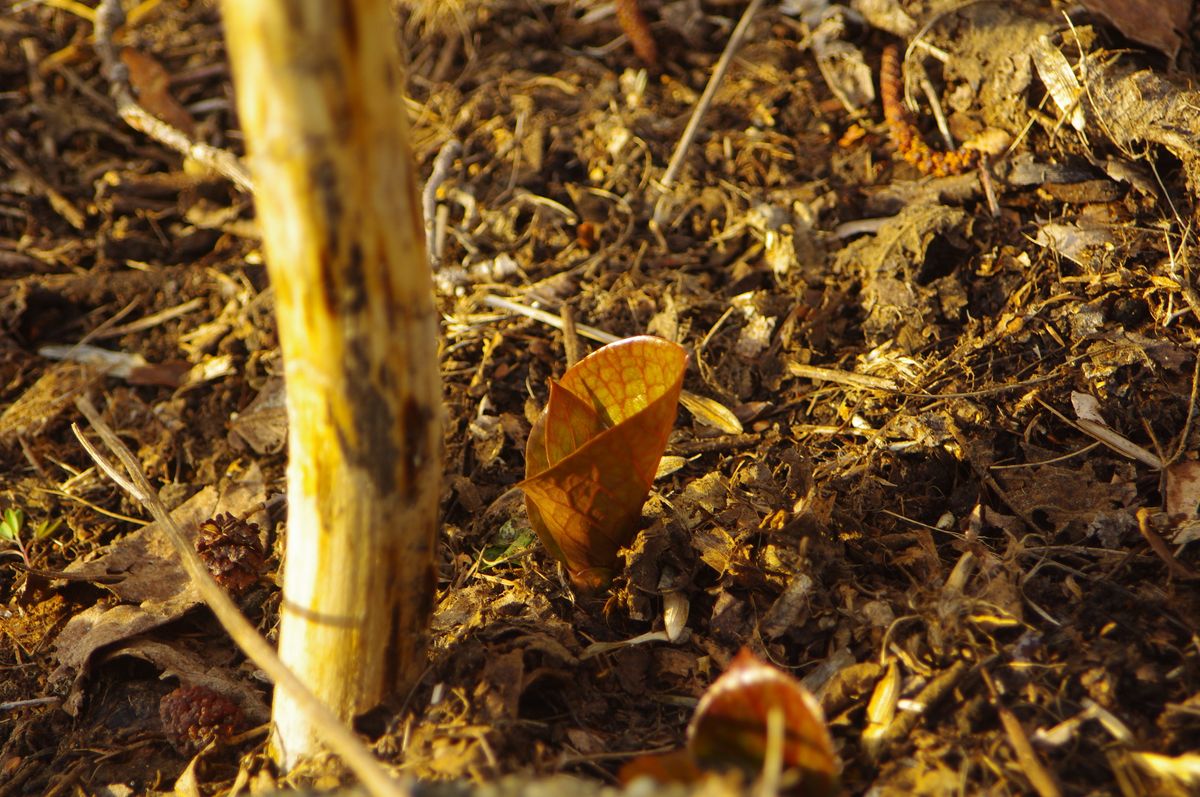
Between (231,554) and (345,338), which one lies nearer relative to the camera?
(345,338)

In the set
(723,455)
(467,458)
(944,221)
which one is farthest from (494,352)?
(944,221)

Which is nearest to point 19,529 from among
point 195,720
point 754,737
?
point 195,720

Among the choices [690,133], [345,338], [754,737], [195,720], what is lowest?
[195,720]

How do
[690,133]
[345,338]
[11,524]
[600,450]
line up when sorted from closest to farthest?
[345,338]
[600,450]
[11,524]
[690,133]

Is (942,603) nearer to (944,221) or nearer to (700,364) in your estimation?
(700,364)

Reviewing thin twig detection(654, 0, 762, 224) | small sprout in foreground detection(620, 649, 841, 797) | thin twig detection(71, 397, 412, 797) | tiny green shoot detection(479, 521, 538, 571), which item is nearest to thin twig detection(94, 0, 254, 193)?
thin twig detection(654, 0, 762, 224)

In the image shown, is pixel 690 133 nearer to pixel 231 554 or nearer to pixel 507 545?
pixel 507 545

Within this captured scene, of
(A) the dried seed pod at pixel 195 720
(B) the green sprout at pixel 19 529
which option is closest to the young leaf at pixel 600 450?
(A) the dried seed pod at pixel 195 720
